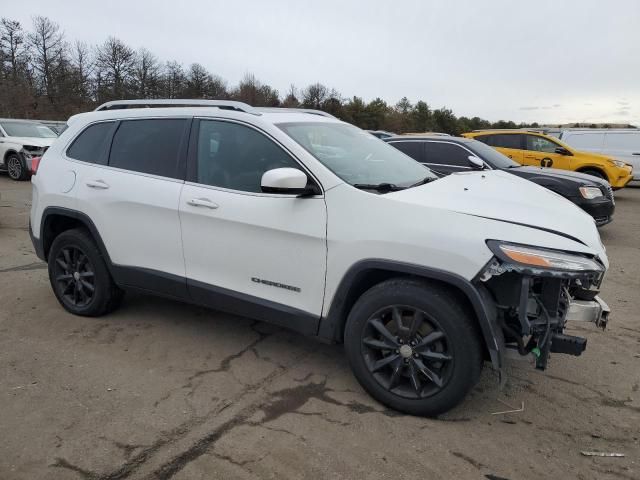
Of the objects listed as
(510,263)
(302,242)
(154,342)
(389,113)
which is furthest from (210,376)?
(389,113)

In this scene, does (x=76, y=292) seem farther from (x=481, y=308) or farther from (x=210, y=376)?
(x=481, y=308)

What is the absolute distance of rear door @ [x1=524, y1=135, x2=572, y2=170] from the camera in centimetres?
1247

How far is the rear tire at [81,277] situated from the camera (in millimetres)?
4270

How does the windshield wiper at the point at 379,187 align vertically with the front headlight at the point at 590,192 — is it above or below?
above

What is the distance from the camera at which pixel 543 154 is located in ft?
41.2

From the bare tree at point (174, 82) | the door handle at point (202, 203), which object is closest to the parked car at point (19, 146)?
the door handle at point (202, 203)

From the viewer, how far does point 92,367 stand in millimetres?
3605

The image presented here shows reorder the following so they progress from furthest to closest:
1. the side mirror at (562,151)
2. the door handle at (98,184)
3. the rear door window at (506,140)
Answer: the rear door window at (506,140) < the side mirror at (562,151) < the door handle at (98,184)

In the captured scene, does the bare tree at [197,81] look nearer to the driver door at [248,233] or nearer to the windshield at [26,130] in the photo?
the windshield at [26,130]

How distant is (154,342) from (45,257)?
1476 millimetres

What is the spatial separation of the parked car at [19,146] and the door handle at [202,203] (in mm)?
12656

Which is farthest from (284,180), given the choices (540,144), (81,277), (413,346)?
(540,144)

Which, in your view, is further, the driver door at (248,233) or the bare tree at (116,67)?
the bare tree at (116,67)

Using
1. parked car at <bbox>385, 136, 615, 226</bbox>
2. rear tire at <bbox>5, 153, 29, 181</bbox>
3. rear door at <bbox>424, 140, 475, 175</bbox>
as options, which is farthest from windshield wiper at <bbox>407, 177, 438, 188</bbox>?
rear tire at <bbox>5, 153, 29, 181</bbox>
